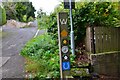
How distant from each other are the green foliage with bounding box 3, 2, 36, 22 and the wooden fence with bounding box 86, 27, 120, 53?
52.8 ft

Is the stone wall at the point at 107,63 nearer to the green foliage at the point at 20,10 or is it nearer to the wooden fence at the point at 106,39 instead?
the wooden fence at the point at 106,39

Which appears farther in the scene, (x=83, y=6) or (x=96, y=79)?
(x=83, y=6)

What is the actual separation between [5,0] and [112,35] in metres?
15.7

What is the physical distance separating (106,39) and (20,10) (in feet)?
61.6

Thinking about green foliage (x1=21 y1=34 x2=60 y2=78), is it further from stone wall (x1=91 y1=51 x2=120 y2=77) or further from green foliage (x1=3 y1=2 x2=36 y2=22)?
green foliage (x1=3 y1=2 x2=36 y2=22)

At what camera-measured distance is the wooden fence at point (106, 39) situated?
26.9 ft

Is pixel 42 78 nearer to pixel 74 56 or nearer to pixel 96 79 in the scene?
pixel 96 79

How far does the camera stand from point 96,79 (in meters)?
7.21

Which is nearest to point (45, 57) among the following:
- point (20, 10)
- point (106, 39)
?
point (106, 39)

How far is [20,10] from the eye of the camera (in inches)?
1021

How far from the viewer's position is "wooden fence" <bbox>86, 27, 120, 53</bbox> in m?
8.19

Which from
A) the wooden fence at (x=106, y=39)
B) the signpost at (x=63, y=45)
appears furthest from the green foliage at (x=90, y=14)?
the signpost at (x=63, y=45)

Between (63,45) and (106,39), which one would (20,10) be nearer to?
(106,39)

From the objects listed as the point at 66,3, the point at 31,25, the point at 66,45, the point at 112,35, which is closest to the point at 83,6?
the point at 66,3
